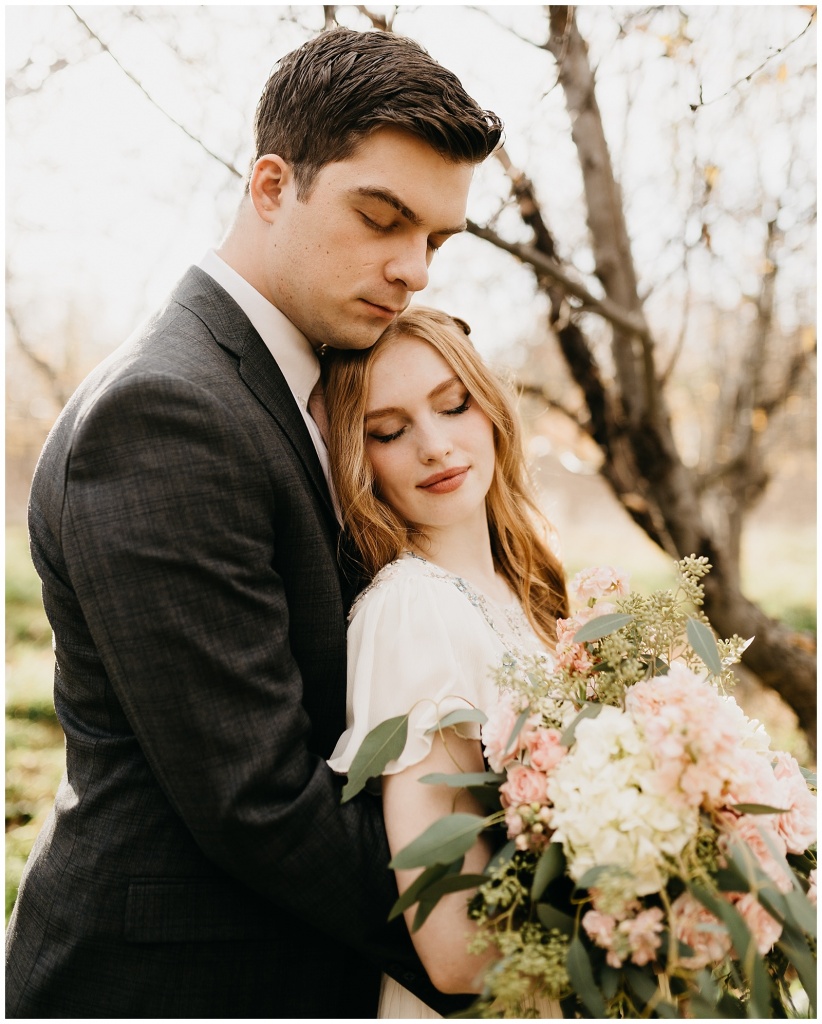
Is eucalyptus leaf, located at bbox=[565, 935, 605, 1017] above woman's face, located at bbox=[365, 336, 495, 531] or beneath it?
beneath

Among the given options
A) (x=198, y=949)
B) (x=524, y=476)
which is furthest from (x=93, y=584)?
(x=524, y=476)

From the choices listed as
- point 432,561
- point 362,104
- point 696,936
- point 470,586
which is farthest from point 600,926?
point 362,104

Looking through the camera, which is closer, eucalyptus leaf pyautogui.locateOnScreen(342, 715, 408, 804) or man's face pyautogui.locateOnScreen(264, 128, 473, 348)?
eucalyptus leaf pyautogui.locateOnScreen(342, 715, 408, 804)

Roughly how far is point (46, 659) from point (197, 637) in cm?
890

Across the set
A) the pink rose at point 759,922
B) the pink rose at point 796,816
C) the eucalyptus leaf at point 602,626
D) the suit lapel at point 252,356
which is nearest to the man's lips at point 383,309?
the suit lapel at point 252,356

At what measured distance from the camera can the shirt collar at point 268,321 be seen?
6.70 feet

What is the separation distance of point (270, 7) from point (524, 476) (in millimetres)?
2101

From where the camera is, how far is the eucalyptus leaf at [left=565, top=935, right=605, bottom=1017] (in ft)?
4.42

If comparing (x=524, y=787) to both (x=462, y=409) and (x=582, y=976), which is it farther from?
(x=462, y=409)

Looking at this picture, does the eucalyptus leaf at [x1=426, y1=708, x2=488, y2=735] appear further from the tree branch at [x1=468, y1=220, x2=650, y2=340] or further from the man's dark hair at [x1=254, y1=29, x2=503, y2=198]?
the tree branch at [x1=468, y1=220, x2=650, y2=340]

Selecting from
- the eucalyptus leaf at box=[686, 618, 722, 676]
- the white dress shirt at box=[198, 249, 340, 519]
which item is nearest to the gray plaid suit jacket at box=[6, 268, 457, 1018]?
the white dress shirt at box=[198, 249, 340, 519]

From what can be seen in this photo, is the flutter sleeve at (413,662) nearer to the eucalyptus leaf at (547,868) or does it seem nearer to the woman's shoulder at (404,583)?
the woman's shoulder at (404,583)

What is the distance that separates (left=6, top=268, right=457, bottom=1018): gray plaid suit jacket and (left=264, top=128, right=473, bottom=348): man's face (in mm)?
238

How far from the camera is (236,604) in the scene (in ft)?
Result: 5.08
